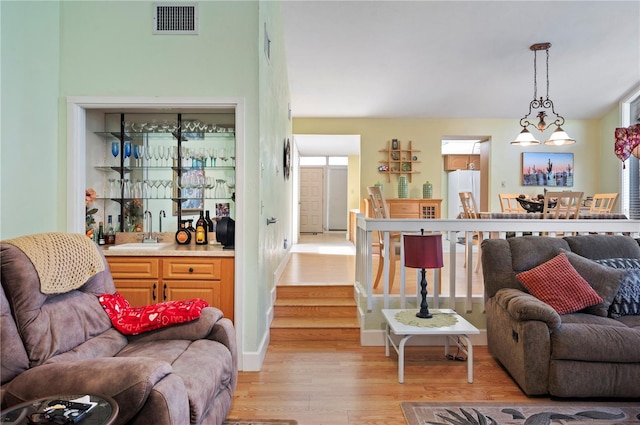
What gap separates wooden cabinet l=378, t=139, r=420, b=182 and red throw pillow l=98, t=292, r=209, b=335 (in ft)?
19.1

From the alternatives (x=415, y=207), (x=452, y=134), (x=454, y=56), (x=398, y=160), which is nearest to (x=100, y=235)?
(x=454, y=56)

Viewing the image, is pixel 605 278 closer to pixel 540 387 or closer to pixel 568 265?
pixel 568 265

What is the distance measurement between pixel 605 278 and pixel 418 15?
3619mm

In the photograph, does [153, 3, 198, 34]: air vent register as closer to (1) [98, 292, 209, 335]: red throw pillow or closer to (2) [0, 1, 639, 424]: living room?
(2) [0, 1, 639, 424]: living room

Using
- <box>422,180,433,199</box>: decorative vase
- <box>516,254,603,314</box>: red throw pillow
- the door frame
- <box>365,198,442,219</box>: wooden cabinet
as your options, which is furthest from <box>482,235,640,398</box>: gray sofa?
<box>422,180,433,199</box>: decorative vase

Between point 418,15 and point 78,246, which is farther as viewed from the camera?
point 418,15

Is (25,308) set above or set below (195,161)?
below

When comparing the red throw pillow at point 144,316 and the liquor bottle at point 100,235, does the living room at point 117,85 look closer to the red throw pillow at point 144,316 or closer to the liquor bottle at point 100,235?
the liquor bottle at point 100,235

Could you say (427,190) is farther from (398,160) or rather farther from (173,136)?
(173,136)

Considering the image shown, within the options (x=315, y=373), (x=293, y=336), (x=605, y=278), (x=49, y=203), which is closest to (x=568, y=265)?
(x=605, y=278)

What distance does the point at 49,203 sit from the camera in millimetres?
2973

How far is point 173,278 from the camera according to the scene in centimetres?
311

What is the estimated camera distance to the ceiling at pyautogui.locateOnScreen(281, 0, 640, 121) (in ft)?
16.2

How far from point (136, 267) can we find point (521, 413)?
278cm
